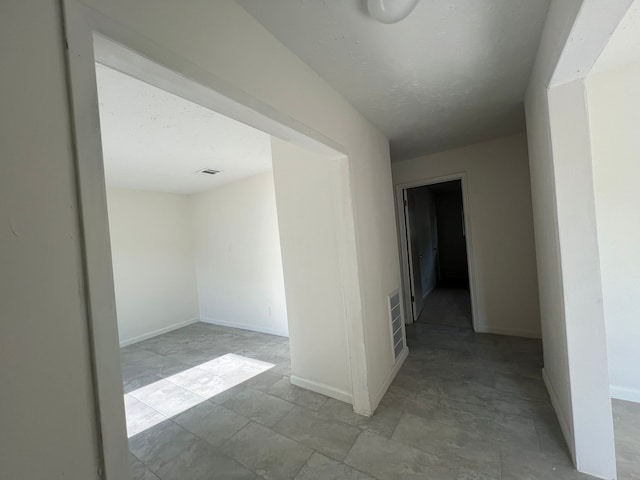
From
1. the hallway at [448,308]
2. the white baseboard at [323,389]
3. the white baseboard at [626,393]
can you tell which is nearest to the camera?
the white baseboard at [626,393]

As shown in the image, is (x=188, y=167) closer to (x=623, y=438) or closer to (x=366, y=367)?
(x=366, y=367)

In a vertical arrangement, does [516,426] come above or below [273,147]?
below

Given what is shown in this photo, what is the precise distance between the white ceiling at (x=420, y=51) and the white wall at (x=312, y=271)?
67 cm

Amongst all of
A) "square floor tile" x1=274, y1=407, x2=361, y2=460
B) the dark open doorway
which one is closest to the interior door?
the dark open doorway

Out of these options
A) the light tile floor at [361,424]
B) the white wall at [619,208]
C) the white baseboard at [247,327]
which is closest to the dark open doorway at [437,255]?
the light tile floor at [361,424]

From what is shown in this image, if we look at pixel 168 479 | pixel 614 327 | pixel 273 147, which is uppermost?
pixel 273 147

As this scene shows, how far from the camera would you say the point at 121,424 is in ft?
2.11

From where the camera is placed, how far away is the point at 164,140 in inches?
92.0

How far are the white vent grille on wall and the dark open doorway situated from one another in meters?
1.28

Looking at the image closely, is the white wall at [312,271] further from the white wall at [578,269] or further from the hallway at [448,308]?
the hallway at [448,308]

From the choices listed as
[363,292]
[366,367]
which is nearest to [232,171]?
[363,292]

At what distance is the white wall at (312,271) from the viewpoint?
214 cm

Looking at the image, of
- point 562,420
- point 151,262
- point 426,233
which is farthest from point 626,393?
point 151,262

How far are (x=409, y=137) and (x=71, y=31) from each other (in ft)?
9.20
